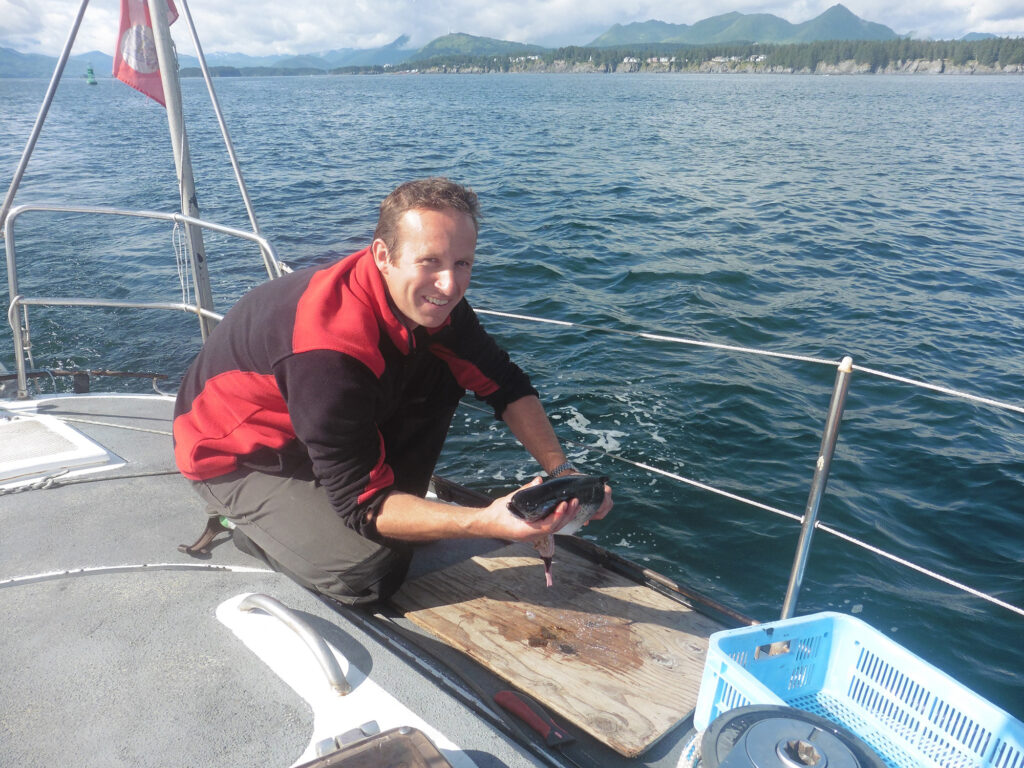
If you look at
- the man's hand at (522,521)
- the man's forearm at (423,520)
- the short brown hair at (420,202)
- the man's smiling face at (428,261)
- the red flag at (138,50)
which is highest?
the red flag at (138,50)

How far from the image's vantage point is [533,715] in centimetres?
210

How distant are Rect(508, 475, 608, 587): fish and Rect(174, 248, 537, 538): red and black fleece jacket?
55cm

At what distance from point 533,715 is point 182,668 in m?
1.02

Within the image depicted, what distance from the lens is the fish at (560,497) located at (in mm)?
2033

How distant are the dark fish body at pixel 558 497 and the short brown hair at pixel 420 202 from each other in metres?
0.84

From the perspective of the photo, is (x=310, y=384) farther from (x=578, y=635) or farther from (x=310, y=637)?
(x=578, y=635)

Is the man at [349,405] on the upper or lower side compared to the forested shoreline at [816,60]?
lower

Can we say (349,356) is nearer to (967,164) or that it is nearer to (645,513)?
(645,513)

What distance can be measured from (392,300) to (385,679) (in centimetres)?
116

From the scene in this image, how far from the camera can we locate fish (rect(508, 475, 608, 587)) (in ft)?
6.67

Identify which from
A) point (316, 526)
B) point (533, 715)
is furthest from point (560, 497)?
point (316, 526)

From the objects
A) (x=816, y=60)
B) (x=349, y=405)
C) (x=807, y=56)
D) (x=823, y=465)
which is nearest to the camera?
(x=349, y=405)

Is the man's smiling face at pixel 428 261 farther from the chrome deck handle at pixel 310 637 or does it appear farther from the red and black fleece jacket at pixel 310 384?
the chrome deck handle at pixel 310 637

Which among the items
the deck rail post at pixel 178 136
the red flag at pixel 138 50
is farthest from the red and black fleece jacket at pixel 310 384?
the red flag at pixel 138 50
